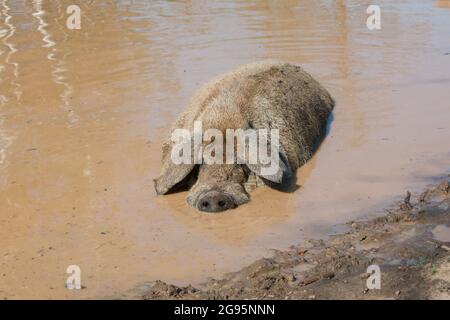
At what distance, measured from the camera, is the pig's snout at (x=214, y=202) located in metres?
6.33

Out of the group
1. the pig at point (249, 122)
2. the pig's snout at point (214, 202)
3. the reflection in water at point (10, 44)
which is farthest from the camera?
the reflection in water at point (10, 44)

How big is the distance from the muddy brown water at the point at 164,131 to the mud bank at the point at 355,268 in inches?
8.7

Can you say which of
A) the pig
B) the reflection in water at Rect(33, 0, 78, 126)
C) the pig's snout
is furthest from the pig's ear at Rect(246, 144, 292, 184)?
the reflection in water at Rect(33, 0, 78, 126)

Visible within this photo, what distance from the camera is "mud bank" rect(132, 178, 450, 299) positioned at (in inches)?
190

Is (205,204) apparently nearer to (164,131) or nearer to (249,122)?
(249,122)

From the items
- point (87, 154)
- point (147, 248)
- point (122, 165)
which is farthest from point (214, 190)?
point (87, 154)

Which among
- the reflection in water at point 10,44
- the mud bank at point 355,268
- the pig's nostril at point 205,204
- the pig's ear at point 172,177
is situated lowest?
the mud bank at point 355,268

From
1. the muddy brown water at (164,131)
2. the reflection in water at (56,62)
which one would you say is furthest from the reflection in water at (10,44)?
the reflection in water at (56,62)

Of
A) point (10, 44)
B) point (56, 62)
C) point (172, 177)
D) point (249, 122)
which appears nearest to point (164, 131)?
point (249, 122)

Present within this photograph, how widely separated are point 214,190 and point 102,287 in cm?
158

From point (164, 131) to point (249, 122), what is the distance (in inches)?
61.3

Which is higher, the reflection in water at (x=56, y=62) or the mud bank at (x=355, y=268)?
the reflection in water at (x=56, y=62)

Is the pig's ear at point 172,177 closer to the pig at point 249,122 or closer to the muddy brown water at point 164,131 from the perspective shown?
the pig at point 249,122
